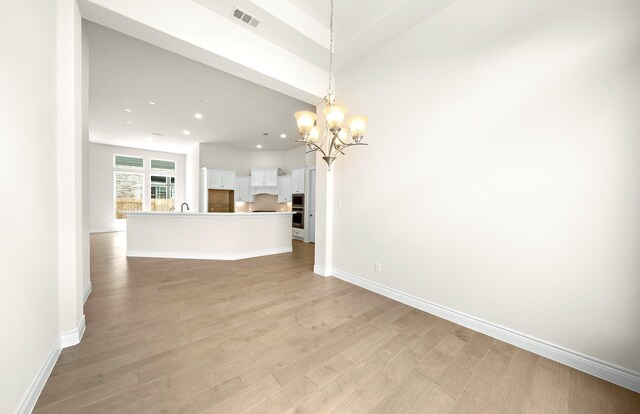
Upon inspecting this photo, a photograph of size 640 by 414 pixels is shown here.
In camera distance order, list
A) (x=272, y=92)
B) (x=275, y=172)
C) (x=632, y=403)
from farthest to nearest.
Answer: (x=275, y=172), (x=272, y=92), (x=632, y=403)

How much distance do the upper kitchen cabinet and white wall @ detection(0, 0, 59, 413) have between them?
6709 mm

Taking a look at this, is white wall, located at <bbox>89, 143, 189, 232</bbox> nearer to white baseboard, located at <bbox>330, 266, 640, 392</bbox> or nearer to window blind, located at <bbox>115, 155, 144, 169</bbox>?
window blind, located at <bbox>115, 155, 144, 169</bbox>

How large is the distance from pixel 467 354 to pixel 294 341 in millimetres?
1533

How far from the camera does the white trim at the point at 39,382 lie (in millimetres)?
1317

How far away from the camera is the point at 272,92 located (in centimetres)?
454

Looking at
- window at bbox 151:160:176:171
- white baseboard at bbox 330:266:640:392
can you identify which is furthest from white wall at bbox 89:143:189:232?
white baseboard at bbox 330:266:640:392

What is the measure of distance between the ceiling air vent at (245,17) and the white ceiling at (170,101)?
4.41ft

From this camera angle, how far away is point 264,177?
29.2 feet

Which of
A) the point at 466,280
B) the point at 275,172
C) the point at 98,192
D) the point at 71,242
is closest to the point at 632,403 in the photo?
the point at 466,280

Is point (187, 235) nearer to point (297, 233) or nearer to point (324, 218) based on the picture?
point (324, 218)

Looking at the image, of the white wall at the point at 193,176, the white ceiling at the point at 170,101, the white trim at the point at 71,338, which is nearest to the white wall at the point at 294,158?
the white ceiling at the point at 170,101

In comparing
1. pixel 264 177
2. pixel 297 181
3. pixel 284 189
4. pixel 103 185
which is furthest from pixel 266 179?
pixel 103 185

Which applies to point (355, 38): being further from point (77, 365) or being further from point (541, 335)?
point (77, 365)

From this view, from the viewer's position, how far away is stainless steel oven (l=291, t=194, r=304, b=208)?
7.77 meters
